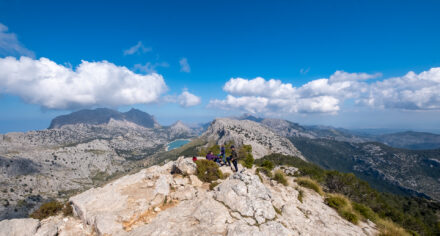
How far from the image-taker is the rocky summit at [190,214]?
10.5 meters

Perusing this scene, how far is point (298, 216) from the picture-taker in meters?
13.4

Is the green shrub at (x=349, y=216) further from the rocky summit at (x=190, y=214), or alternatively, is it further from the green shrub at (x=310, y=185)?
the green shrub at (x=310, y=185)

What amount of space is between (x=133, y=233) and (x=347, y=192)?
33.7m

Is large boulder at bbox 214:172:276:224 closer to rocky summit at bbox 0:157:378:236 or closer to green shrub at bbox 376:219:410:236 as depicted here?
rocky summit at bbox 0:157:378:236

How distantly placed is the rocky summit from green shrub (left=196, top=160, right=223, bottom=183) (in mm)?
1626

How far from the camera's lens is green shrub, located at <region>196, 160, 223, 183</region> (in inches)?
723

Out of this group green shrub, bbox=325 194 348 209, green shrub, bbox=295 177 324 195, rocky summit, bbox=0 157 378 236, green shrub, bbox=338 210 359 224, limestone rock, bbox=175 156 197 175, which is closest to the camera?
rocky summit, bbox=0 157 378 236

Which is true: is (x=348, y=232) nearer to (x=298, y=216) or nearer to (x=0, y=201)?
(x=298, y=216)

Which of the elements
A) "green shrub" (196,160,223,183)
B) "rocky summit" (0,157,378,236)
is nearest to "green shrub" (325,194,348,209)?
"rocky summit" (0,157,378,236)

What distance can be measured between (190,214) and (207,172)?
7.63 m

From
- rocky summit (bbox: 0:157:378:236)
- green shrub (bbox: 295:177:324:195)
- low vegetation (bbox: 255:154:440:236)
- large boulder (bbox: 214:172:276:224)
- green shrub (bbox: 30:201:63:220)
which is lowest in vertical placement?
low vegetation (bbox: 255:154:440:236)

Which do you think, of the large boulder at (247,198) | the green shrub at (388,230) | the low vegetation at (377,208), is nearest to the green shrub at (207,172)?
the large boulder at (247,198)

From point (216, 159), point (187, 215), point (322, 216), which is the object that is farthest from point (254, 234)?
point (216, 159)

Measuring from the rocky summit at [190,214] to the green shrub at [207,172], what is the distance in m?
1.63
